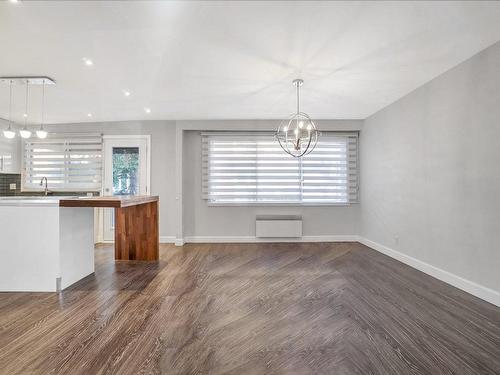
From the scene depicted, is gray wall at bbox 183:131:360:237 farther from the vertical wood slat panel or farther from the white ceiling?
the white ceiling

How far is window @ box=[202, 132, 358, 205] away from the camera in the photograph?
17.6ft

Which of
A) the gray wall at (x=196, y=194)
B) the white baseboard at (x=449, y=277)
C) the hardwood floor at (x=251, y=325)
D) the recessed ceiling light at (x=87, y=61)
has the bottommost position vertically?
the hardwood floor at (x=251, y=325)

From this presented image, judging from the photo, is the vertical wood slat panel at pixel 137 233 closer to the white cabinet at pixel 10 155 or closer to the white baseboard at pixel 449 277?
the white cabinet at pixel 10 155

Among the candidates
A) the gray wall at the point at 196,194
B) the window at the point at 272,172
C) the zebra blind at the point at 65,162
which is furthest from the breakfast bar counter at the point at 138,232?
the zebra blind at the point at 65,162

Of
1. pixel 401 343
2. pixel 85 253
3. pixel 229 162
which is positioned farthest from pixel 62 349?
pixel 229 162

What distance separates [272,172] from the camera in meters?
5.40

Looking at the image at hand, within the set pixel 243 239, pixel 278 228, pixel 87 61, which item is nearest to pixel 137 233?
pixel 243 239

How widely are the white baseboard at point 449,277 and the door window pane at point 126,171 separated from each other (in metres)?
4.97

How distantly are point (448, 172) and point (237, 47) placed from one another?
2924mm

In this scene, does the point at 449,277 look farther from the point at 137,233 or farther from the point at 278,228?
the point at 137,233

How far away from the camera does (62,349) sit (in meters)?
1.82

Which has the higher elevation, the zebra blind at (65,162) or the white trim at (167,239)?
the zebra blind at (65,162)

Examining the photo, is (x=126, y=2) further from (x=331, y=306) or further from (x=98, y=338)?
(x=331, y=306)

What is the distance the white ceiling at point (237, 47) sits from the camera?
2076 mm
